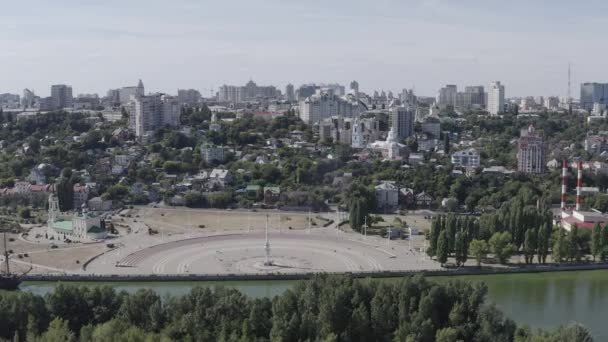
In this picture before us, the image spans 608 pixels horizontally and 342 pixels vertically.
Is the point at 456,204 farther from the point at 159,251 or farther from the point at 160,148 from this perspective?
the point at 160,148

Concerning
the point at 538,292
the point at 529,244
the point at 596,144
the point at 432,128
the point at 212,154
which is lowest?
the point at 538,292

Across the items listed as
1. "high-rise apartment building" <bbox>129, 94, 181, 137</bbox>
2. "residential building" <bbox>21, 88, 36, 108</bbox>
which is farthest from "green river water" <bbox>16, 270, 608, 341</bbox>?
"residential building" <bbox>21, 88, 36, 108</bbox>

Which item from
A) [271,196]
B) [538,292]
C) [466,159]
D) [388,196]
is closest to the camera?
[538,292]

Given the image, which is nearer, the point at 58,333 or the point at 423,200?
the point at 58,333

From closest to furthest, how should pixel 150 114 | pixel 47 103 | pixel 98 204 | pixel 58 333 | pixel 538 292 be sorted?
pixel 58 333 < pixel 538 292 < pixel 98 204 < pixel 150 114 < pixel 47 103

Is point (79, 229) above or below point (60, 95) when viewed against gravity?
below

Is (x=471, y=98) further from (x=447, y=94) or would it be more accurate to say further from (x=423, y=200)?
(x=423, y=200)

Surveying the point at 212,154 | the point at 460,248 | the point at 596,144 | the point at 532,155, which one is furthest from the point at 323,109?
the point at 460,248

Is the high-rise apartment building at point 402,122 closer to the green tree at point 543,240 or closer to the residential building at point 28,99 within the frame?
the green tree at point 543,240
